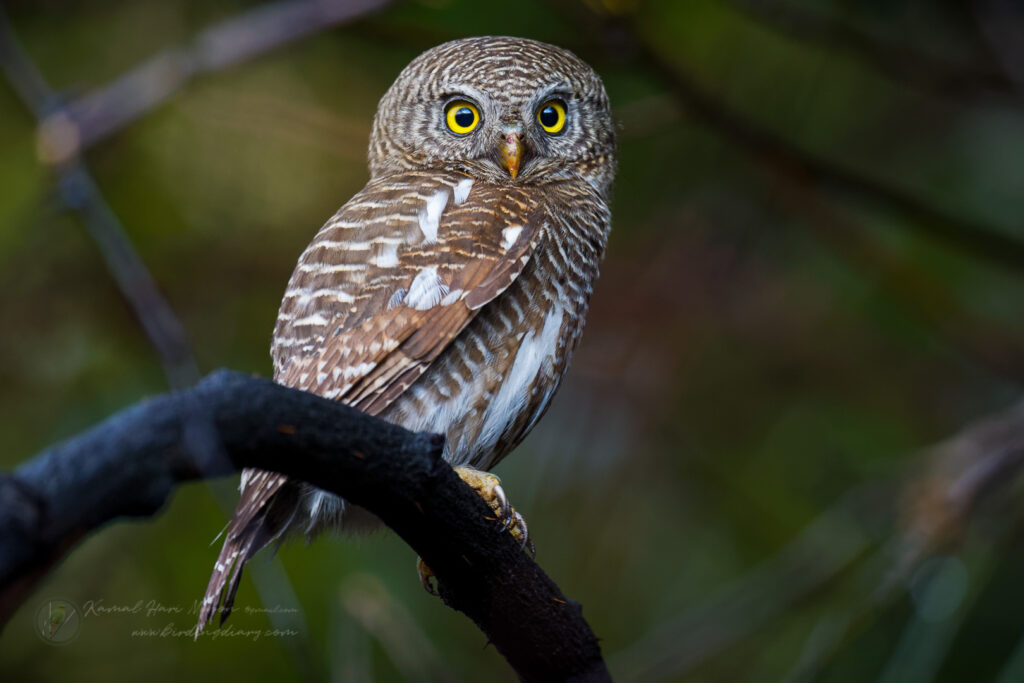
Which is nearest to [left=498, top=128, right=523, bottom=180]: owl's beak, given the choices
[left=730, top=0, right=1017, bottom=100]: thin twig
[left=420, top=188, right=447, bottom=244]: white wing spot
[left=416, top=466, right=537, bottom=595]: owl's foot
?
[left=420, top=188, right=447, bottom=244]: white wing spot

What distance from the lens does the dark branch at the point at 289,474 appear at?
1.13 meters

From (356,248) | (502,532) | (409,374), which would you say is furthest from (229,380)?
(356,248)

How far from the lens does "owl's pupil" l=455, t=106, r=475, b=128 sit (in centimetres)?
310

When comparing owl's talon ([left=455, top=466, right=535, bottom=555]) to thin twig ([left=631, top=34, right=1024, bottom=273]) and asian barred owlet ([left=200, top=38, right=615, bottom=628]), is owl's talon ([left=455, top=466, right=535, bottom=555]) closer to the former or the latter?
asian barred owlet ([left=200, top=38, right=615, bottom=628])

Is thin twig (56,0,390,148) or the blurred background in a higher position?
thin twig (56,0,390,148)

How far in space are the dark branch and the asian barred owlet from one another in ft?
1.13

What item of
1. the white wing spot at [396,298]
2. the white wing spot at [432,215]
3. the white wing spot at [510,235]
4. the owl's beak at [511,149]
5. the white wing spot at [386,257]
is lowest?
the white wing spot at [396,298]

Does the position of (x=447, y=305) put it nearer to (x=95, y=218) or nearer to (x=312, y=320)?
(x=312, y=320)

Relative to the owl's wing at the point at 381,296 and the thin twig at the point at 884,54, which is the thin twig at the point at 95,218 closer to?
the owl's wing at the point at 381,296

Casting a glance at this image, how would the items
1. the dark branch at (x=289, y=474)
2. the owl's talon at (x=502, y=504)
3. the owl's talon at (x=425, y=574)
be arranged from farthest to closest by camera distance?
the owl's talon at (x=425, y=574) → the owl's talon at (x=502, y=504) → the dark branch at (x=289, y=474)

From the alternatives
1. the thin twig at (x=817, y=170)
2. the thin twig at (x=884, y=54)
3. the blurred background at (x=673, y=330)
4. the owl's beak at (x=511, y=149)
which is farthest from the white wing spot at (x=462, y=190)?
the thin twig at (x=884, y=54)

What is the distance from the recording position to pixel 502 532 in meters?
2.08

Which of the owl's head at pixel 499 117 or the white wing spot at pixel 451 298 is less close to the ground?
the owl's head at pixel 499 117

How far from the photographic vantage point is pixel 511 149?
2938mm
